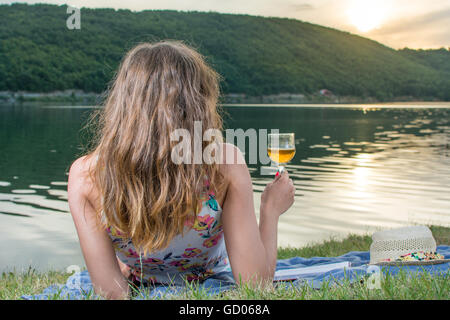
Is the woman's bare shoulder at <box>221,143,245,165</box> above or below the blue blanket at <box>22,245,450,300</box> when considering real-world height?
above

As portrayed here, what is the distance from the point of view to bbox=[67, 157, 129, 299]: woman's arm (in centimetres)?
221

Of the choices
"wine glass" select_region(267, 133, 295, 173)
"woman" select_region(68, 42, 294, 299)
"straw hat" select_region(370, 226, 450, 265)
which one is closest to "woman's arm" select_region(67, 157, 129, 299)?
"woman" select_region(68, 42, 294, 299)

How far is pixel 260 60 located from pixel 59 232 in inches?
4085

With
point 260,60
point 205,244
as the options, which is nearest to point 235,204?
point 205,244

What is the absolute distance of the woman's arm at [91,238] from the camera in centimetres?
221

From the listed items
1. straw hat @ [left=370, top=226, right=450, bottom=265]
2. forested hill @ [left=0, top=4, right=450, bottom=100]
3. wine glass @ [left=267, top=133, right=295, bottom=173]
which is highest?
forested hill @ [left=0, top=4, right=450, bottom=100]

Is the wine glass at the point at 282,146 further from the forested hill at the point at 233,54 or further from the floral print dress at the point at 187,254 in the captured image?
the forested hill at the point at 233,54

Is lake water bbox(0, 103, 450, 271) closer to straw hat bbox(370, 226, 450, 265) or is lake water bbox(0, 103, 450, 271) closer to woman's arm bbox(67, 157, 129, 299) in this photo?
woman's arm bbox(67, 157, 129, 299)

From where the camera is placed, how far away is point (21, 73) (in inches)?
3125

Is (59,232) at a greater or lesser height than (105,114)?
lesser

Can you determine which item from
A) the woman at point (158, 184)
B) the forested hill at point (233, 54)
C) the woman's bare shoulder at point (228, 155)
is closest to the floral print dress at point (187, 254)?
the woman at point (158, 184)

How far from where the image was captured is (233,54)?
107062mm

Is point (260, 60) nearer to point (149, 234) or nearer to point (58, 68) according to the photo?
point (58, 68)

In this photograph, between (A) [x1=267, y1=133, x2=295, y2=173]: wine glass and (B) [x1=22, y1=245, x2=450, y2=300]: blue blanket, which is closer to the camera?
(B) [x1=22, y1=245, x2=450, y2=300]: blue blanket
